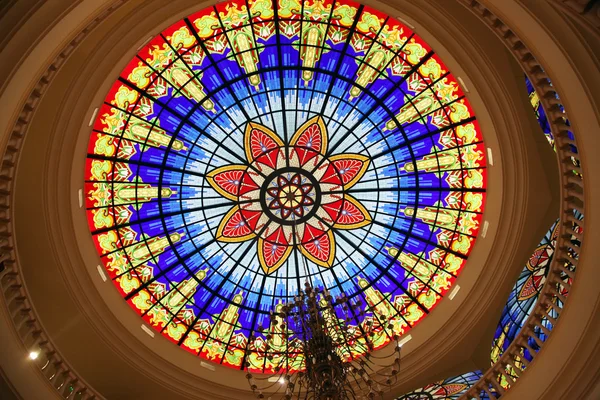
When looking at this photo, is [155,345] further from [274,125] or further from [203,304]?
[274,125]

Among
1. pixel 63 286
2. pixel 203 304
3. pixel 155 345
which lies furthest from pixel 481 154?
pixel 63 286

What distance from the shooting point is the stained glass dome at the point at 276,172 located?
39.6ft

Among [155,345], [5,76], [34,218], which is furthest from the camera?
[155,345]

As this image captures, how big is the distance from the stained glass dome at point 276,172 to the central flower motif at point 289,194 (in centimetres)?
4

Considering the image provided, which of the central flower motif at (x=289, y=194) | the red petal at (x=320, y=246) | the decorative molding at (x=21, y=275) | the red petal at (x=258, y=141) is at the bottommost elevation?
the decorative molding at (x=21, y=275)

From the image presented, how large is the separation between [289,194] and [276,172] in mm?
733

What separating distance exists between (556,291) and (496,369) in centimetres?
210

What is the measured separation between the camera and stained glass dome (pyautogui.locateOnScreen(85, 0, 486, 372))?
39.6 ft

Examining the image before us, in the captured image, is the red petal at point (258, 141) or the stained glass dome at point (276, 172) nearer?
the stained glass dome at point (276, 172)

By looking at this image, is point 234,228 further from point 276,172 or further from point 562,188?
point 562,188

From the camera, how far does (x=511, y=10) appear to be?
25.7 ft

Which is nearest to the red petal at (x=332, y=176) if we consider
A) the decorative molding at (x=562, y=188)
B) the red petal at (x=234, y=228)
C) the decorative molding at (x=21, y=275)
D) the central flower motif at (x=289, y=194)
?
the central flower motif at (x=289, y=194)

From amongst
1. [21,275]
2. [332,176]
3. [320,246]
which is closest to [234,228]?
[320,246]

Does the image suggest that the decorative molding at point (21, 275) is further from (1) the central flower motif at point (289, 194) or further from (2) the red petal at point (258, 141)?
(1) the central flower motif at point (289, 194)
